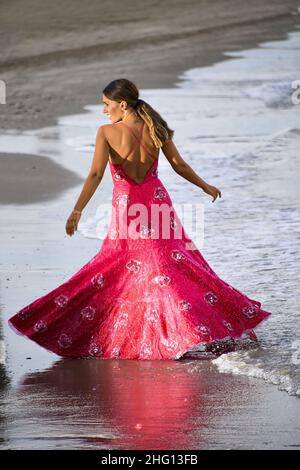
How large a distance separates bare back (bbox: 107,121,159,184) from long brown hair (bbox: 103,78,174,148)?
0.19 ft

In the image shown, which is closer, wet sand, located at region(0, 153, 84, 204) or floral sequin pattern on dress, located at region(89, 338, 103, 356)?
floral sequin pattern on dress, located at region(89, 338, 103, 356)

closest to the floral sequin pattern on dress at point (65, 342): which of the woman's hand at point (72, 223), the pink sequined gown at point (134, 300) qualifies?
the pink sequined gown at point (134, 300)

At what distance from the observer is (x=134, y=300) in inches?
292

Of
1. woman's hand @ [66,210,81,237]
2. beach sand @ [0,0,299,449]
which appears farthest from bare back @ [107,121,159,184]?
beach sand @ [0,0,299,449]

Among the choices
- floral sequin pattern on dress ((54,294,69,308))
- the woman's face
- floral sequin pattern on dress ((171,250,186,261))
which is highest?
the woman's face

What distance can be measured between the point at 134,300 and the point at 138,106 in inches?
44.9

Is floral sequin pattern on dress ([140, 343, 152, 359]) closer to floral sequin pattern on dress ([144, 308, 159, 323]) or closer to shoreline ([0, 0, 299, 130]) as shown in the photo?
floral sequin pattern on dress ([144, 308, 159, 323])

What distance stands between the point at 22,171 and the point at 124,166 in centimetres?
616

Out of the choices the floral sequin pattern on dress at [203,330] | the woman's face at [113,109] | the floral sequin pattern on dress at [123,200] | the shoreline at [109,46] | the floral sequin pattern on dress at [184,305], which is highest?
the woman's face at [113,109]

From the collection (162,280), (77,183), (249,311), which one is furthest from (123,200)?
(77,183)

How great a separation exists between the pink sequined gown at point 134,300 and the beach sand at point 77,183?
16cm

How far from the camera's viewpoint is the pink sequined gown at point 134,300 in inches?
289

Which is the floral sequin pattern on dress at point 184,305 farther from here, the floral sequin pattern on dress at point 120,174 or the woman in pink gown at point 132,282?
the floral sequin pattern on dress at point 120,174

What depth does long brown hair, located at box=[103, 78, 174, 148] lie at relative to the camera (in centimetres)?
738
